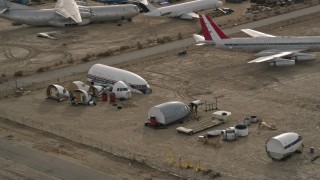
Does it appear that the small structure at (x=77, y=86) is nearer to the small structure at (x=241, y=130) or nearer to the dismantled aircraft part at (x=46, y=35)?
the small structure at (x=241, y=130)

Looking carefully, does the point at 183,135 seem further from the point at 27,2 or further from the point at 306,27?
the point at 27,2

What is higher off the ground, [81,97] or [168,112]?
[168,112]

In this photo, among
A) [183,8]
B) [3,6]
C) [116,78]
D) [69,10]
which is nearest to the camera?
[116,78]

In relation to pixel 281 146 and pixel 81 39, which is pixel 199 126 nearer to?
pixel 281 146

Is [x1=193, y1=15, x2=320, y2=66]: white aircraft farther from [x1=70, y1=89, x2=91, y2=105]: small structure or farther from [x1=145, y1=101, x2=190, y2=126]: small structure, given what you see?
[x1=70, y1=89, x2=91, y2=105]: small structure

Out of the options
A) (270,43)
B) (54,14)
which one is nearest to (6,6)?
(54,14)

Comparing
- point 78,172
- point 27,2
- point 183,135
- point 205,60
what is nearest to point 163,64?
point 205,60
